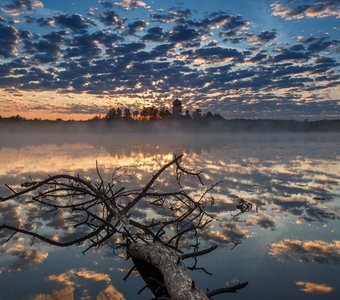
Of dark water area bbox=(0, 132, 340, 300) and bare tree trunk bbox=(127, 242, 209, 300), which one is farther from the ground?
bare tree trunk bbox=(127, 242, 209, 300)

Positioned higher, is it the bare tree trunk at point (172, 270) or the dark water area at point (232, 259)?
the bare tree trunk at point (172, 270)

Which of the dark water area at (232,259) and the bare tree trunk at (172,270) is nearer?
the bare tree trunk at (172,270)

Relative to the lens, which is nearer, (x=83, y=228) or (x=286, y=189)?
(x=83, y=228)

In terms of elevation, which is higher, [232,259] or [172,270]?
[172,270]

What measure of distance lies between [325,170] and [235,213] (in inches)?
370

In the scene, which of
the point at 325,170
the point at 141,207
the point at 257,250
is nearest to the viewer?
the point at 257,250

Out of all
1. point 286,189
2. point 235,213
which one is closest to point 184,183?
point 286,189

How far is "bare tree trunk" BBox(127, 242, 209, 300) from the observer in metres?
2.90

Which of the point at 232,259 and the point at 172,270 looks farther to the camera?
the point at 232,259

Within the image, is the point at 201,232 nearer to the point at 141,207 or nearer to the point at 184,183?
the point at 141,207

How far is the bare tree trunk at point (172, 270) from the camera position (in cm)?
290

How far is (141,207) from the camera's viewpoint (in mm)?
8992

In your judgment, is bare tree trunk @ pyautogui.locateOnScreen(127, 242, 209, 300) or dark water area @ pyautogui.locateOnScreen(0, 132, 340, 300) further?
dark water area @ pyautogui.locateOnScreen(0, 132, 340, 300)

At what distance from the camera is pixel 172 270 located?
11.2 feet
